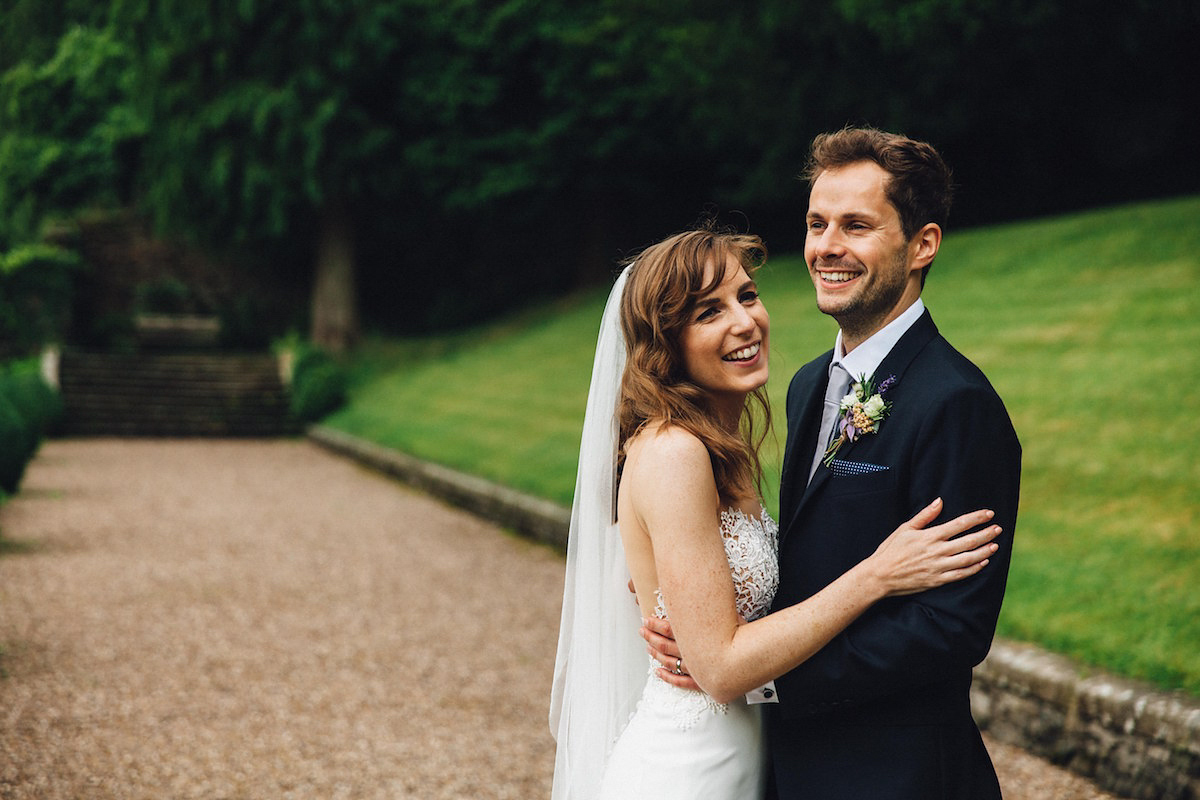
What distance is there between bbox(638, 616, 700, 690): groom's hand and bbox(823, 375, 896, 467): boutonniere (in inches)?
20.0

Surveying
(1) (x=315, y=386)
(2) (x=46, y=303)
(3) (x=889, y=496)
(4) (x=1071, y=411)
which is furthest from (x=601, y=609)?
(2) (x=46, y=303)

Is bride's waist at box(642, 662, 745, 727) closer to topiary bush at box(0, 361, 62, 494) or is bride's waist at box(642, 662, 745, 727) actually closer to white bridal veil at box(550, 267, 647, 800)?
white bridal veil at box(550, 267, 647, 800)

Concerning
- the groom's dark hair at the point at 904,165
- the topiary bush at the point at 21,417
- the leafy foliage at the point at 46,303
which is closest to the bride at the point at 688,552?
the groom's dark hair at the point at 904,165

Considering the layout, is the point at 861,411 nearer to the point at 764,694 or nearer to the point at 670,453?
the point at 670,453

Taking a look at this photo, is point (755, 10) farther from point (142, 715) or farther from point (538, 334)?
point (142, 715)

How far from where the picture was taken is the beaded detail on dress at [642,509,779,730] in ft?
7.55

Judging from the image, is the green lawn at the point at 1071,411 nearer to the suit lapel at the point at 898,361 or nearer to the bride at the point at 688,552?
the bride at the point at 688,552

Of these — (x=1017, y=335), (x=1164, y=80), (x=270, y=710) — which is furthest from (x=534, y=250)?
(x=270, y=710)

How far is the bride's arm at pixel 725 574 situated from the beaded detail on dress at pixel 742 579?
0.11 metres

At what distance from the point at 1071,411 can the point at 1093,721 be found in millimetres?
3965

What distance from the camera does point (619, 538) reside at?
8.58 ft

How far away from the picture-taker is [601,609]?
2.72m

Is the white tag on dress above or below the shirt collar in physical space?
below

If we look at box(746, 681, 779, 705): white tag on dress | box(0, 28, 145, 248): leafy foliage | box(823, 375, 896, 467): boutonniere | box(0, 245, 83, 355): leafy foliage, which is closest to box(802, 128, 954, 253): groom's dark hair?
box(823, 375, 896, 467): boutonniere
